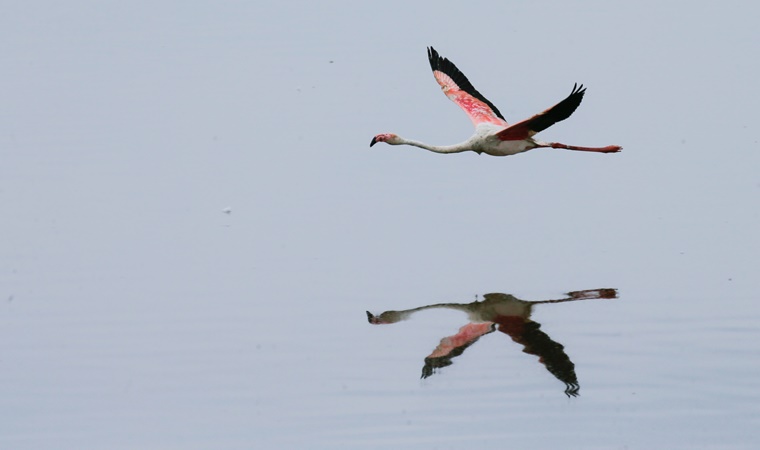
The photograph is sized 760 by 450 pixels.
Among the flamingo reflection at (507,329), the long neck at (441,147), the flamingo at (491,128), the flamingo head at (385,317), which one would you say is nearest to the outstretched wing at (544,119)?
the flamingo at (491,128)

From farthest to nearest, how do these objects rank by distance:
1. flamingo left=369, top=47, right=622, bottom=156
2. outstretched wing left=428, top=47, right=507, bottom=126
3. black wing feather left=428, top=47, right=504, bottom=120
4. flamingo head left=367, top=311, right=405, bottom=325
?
black wing feather left=428, top=47, right=504, bottom=120
outstretched wing left=428, top=47, right=507, bottom=126
flamingo left=369, top=47, right=622, bottom=156
flamingo head left=367, top=311, right=405, bottom=325

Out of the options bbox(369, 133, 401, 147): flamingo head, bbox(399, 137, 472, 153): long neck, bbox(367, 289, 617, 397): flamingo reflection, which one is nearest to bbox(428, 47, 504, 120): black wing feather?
bbox(399, 137, 472, 153): long neck

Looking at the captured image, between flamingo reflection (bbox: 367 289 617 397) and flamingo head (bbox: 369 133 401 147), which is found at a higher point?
flamingo head (bbox: 369 133 401 147)

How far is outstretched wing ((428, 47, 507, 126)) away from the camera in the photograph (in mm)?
15602

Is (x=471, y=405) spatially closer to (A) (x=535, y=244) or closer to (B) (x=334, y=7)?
(A) (x=535, y=244)

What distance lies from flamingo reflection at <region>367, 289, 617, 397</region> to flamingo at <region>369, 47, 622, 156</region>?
1.80 m

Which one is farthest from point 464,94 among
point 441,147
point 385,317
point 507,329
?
point 507,329

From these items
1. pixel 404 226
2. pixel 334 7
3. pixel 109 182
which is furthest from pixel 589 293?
pixel 334 7

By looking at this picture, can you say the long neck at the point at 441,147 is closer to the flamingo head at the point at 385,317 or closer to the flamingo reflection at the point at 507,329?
the flamingo reflection at the point at 507,329

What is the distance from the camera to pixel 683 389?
10.1 meters

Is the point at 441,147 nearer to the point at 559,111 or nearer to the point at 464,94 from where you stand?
the point at 464,94

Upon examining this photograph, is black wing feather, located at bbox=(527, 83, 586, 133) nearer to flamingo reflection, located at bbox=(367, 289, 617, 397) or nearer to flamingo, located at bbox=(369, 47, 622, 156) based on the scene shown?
flamingo, located at bbox=(369, 47, 622, 156)

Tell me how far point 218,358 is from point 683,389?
339 cm

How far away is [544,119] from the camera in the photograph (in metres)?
13.5
